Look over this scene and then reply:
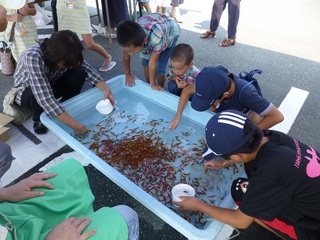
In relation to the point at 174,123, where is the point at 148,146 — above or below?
below

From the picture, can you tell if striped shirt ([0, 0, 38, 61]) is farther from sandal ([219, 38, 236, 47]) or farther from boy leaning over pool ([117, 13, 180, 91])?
sandal ([219, 38, 236, 47])

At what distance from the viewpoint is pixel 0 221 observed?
943mm

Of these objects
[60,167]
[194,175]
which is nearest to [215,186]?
[194,175]

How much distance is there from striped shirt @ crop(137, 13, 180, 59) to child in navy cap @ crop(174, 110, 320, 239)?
55.3 inches

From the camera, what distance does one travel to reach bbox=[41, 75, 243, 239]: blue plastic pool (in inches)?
67.5

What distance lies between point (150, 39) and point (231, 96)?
3.44 feet

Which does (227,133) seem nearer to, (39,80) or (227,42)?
(39,80)

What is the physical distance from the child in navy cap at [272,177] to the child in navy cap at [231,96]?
0.53 meters

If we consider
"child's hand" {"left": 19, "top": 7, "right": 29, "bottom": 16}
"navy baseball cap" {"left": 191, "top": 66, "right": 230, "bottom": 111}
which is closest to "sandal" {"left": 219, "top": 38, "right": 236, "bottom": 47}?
"navy baseball cap" {"left": 191, "top": 66, "right": 230, "bottom": 111}

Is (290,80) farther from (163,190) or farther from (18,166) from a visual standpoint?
(18,166)

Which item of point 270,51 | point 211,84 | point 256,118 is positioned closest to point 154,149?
point 211,84

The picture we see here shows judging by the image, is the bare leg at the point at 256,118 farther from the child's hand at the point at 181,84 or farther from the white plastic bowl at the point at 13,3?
the white plastic bowl at the point at 13,3

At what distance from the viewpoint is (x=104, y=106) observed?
8.04 ft

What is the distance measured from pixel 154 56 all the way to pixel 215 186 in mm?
1387
